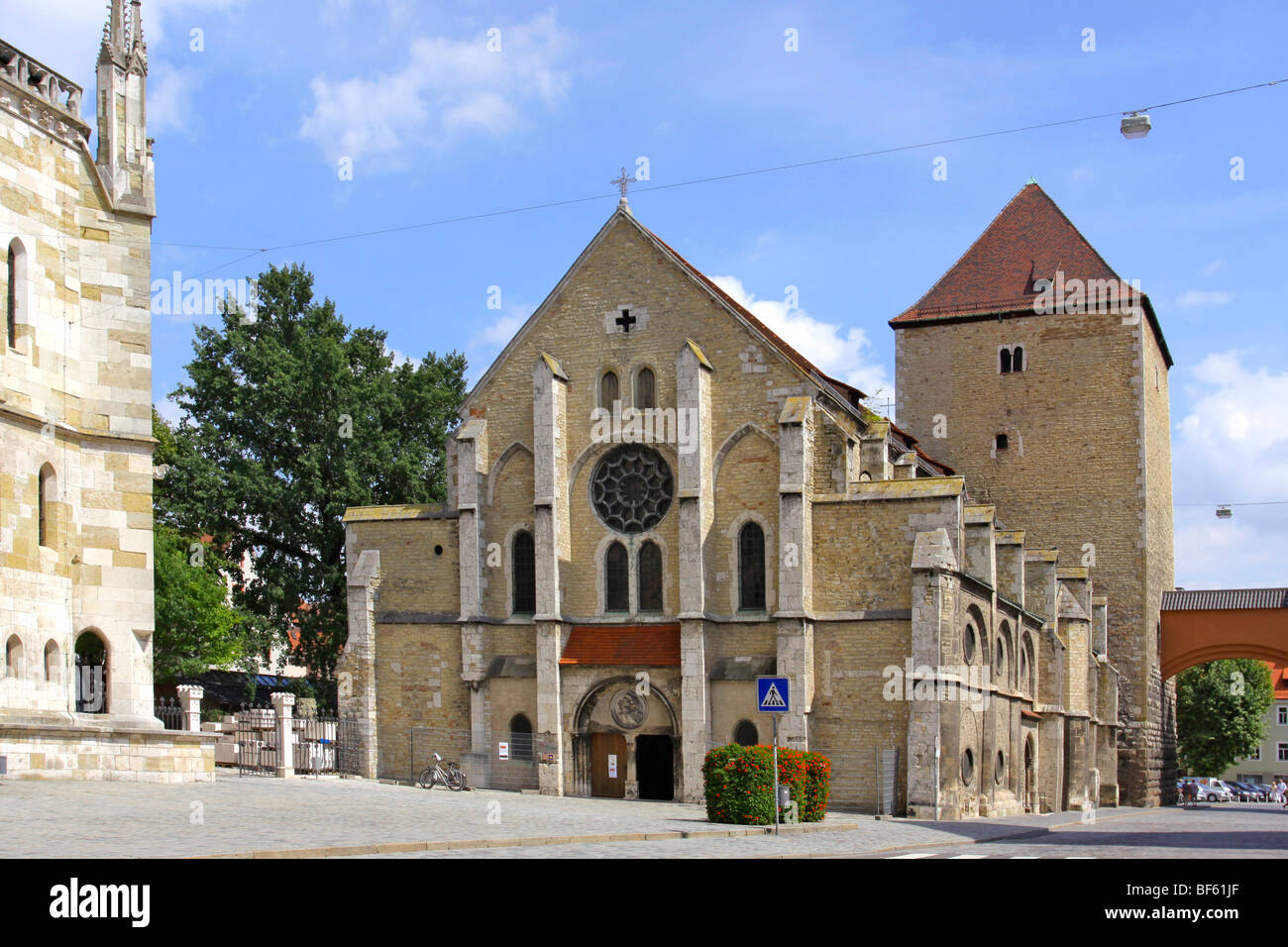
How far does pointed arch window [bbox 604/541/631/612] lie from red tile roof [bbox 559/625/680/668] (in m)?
0.61

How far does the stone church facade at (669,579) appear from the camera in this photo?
105 feet

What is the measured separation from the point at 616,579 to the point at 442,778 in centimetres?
605

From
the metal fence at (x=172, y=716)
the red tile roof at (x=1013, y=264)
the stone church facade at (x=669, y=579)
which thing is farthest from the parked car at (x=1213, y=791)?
the metal fence at (x=172, y=716)

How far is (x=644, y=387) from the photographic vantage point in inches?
1387

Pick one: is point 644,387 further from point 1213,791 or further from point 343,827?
point 1213,791

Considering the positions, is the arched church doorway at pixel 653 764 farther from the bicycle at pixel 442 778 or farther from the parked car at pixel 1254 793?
the parked car at pixel 1254 793

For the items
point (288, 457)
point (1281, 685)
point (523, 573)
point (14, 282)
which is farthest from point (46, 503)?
point (1281, 685)

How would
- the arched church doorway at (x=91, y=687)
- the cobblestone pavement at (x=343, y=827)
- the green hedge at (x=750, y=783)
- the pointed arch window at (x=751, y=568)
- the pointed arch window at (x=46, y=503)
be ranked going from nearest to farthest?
1. the cobblestone pavement at (x=343, y=827)
2. the pointed arch window at (x=46, y=503)
3. the green hedge at (x=750, y=783)
4. the arched church doorway at (x=91, y=687)
5. the pointed arch window at (x=751, y=568)

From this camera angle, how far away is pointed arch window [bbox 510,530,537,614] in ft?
116

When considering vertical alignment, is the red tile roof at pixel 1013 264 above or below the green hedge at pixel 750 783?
Result: above

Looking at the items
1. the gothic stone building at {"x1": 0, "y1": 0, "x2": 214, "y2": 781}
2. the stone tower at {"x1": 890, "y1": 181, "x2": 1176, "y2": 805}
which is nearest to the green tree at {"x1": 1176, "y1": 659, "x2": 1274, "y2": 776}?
the stone tower at {"x1": 890, "y1": 181, "x2": 1176, "y2": 805}

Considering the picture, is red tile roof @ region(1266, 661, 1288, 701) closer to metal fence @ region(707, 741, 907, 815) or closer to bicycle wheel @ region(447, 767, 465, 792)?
metal fence @ region(707, 741, 907, 815)

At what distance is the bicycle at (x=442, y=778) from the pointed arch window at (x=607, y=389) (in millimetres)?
9000
